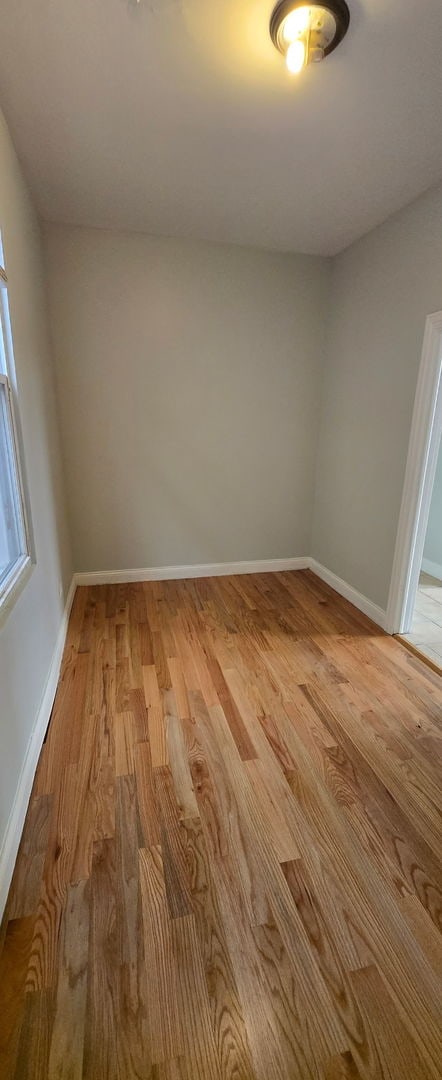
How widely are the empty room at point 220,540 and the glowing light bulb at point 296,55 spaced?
0.4 inches

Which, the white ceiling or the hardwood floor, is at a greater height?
the white ceiling

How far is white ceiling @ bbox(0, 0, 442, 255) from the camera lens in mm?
1293

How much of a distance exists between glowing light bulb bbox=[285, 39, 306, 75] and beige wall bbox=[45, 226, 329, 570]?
1.67m

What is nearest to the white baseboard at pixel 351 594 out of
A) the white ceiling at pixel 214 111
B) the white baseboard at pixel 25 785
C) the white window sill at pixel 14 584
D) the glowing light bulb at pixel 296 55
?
the white baseboard at pixel 25 785

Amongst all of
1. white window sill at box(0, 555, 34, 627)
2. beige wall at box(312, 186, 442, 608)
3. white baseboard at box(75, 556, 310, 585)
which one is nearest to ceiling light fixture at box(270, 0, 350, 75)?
beige wall at box(312, 186, 442, 608)

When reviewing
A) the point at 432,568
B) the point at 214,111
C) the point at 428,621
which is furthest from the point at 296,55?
the point at 432,568

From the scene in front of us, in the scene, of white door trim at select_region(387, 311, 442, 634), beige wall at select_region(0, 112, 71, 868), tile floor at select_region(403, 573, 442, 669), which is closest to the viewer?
beige wall at select_region(0, 112, 71, 868)

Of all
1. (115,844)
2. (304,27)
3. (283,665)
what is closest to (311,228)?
(304,27)

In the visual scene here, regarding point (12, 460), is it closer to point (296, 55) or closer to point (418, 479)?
point (296, 55)

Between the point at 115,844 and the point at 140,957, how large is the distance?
0.32 m

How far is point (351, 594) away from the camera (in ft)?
10.2

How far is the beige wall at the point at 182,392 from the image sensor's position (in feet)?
9.26

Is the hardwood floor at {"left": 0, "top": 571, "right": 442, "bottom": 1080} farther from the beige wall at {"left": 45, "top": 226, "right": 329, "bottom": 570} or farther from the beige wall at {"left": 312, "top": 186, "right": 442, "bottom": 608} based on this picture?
the beige wall at {"left": 45, "top": 226, "right": 329, "bottom": 570}

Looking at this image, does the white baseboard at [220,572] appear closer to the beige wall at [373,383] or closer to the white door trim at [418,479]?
the beige wall at [373,383]
